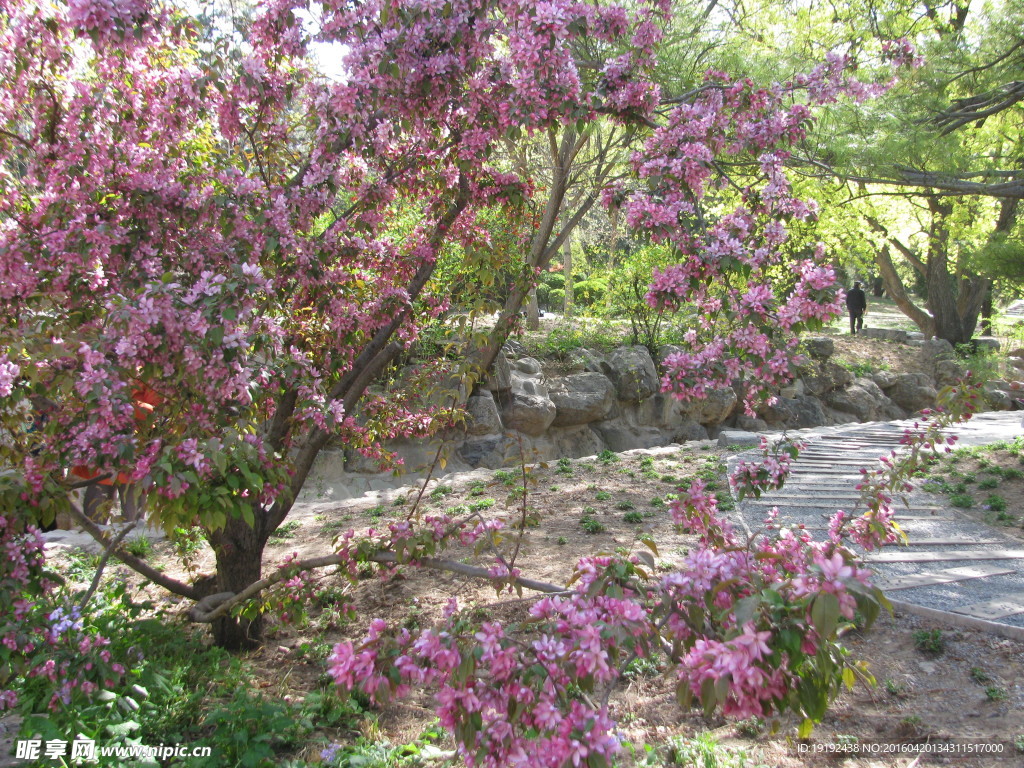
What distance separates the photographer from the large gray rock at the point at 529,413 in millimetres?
8781

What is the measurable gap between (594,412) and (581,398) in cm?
29

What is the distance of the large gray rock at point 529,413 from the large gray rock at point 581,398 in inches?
9.8

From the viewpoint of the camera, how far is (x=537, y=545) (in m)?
4.59

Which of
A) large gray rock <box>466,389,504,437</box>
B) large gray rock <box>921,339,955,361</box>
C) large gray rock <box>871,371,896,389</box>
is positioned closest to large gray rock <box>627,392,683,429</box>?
large gray rock <box>466,389,504,437</box>

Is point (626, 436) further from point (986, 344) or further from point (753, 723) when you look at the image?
point (986, 344)

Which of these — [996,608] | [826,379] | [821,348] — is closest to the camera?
[996,608]

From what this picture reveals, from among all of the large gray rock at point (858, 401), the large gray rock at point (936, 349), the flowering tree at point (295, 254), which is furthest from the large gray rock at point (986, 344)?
the flowering tree at point (295, 254)

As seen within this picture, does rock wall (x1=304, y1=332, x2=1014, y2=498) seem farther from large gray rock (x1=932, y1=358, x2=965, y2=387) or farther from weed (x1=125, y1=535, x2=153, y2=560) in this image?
weed (x1=125, y1=535, x2=153, y2=560)

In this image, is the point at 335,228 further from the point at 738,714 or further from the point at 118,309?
the point at 738,714

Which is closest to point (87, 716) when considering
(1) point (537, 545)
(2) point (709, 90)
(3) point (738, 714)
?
(3) point (738, 714)

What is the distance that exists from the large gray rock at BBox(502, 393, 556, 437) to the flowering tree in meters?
5.09

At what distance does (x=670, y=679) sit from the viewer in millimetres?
3119

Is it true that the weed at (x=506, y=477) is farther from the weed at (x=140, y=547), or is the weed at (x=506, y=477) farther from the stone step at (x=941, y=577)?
the stone step at (x=941, y=577)

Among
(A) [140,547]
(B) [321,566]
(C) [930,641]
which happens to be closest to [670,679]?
(C) [930,641]
